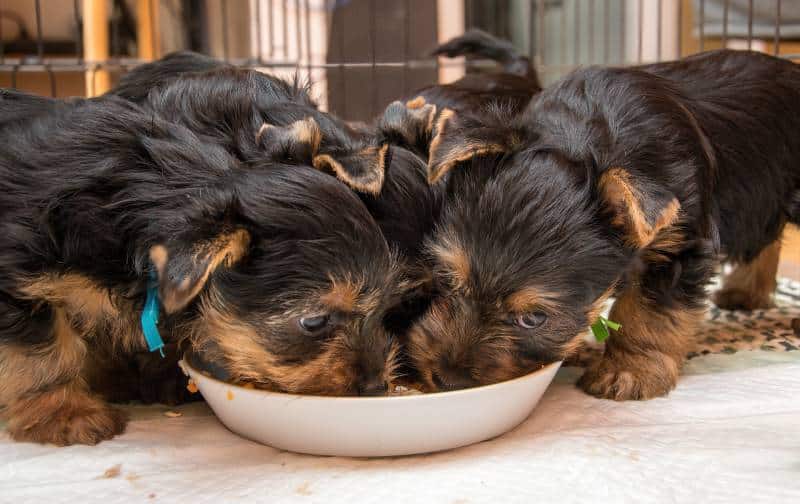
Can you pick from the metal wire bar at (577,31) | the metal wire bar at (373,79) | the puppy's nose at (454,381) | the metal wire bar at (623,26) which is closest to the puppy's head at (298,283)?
the puppy's nose at (454,381)

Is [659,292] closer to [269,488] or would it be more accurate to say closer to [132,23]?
[269,488]

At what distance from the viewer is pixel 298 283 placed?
2439 mm

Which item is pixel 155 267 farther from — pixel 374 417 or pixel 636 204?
pixel 636 204

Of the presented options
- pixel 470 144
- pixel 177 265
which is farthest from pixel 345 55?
pixel 177 265

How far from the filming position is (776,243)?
13.8ft

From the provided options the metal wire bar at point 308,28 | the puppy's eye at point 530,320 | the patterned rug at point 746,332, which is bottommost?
the patterned rug at point 746,332

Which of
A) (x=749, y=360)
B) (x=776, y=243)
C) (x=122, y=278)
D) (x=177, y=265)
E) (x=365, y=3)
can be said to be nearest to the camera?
(x=177, y=265)

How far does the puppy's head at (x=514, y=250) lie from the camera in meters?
2.63

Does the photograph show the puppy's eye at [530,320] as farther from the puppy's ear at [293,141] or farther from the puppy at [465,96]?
Answer: the puppy's ear at [293,141]

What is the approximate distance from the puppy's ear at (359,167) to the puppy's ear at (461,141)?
18 centimetres

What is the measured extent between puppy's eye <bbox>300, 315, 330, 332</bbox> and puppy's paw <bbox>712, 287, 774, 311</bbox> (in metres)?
3.09

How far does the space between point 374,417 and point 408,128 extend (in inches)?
47.5

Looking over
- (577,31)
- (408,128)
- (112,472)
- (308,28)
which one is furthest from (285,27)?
(112,472)

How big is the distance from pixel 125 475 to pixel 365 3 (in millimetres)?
4813
